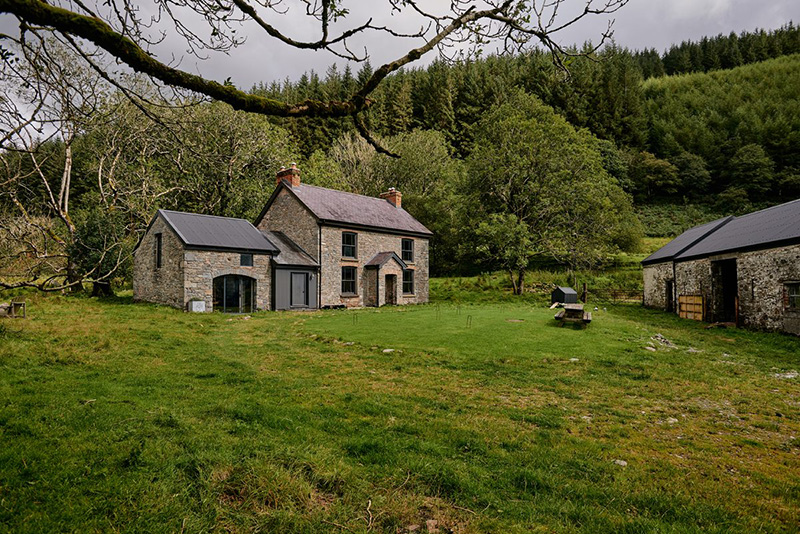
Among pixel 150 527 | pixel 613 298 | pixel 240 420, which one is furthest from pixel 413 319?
pixel 613 298

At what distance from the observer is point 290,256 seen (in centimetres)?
2573

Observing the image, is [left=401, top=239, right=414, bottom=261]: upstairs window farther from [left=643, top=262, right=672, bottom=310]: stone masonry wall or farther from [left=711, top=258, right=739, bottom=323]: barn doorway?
[left=711, top=258, right=739, bottom=323]: barn doorway

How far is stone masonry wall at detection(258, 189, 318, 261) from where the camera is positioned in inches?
1057

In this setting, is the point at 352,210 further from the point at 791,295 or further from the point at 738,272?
the point at 791,295

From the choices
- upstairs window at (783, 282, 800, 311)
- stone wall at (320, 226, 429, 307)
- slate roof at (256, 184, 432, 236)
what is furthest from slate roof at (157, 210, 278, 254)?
upstairs window at (783, 282, 800, 311)

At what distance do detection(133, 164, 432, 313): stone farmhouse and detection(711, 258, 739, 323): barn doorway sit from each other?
17.5 m

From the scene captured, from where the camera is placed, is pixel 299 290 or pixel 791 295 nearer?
pixel 791 295

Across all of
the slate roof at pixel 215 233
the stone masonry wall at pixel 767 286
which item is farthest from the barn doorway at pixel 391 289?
the stone masonry wall at pixel 767 286

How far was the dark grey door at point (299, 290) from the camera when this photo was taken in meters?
25.3

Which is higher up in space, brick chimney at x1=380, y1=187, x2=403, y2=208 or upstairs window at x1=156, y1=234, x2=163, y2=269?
brick chimney at x1=380, y1=187, x2=403, y2=208

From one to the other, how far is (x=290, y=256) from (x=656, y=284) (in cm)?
2255

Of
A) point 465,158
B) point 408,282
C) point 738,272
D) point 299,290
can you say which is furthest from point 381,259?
point 465,158

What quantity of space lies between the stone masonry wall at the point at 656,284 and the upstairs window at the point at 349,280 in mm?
18990

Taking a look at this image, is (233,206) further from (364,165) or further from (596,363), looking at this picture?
(596,363)
